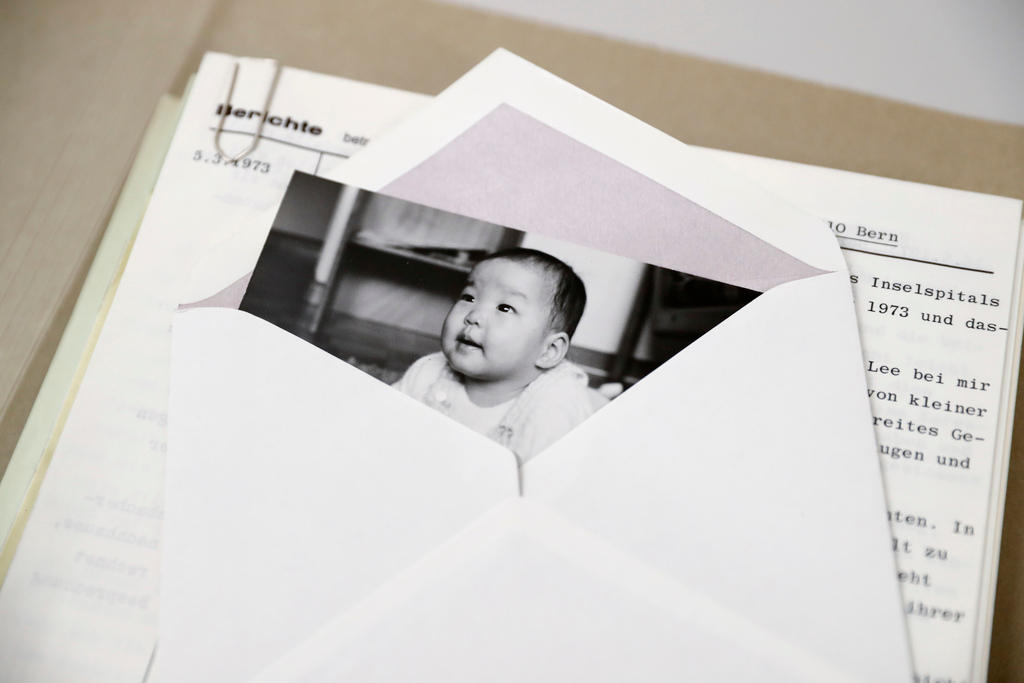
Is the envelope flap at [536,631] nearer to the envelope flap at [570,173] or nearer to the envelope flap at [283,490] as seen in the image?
the envelope flap at [283,490]

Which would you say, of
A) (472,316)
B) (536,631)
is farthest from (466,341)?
(536,631)

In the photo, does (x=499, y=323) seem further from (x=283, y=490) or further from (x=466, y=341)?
(x=283, y=490)

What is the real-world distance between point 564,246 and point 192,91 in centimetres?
23

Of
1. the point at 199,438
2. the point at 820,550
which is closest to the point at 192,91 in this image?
the point at 199,438

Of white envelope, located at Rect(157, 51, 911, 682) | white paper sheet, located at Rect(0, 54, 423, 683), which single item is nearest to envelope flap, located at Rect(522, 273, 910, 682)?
white envelope, located at Rect(157, 51, 911, 682)

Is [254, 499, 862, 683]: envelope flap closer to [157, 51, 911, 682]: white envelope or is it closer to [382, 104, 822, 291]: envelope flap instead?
[157, 51, 911, 682]: white envelope

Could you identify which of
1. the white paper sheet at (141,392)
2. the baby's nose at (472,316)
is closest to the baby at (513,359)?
the baby's nose at (472,316)

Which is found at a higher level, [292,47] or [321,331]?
[292,47]

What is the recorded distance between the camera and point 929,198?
1.24 feet

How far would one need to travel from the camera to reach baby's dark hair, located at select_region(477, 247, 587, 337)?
0.35 meters

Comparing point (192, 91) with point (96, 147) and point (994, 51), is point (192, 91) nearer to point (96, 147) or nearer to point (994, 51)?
point (96, 147)

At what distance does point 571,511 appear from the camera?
1.07 feet

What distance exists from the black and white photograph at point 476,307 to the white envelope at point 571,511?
10 mm

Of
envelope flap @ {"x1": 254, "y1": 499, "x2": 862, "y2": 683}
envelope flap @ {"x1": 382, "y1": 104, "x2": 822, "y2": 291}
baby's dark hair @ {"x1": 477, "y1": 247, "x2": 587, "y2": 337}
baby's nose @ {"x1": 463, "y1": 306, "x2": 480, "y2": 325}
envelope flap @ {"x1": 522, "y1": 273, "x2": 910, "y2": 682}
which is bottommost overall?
envelope flap @ {"x1": 254, "y1": 499, "x2": 862, "y2": 683}
